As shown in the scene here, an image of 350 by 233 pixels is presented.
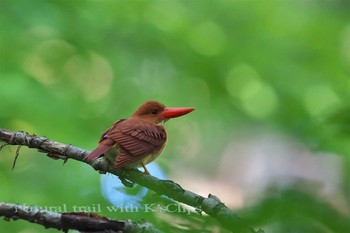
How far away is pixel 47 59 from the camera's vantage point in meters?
4.14

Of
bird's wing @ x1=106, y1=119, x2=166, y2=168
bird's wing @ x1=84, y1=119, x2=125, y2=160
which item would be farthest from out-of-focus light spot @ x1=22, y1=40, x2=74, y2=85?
bird's wing @ x1=84, y1=119, x2=125, y2=160

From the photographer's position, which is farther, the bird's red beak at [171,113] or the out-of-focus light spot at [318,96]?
the out-of-focus light spot at [318,96]

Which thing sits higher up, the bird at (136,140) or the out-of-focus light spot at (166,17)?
the out-of-focus light spot at (166,17)

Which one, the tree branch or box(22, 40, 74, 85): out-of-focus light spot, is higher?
box(22, 40, 74, 85): out-of-focus light spot

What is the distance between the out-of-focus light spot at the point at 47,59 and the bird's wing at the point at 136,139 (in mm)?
2456

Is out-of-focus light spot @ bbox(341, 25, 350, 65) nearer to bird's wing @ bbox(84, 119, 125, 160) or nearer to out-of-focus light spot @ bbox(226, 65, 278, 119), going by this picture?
out-of-focus light spot @ bbox(226, 65, 278, 119)

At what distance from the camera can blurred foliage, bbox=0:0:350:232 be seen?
3.55 m

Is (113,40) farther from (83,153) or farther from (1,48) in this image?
(83,153)

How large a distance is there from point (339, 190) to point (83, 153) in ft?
1.88

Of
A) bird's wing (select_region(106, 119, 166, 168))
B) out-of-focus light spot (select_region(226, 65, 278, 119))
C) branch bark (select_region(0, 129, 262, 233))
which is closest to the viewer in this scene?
branch bark (select_region(0, 129, 262, 233))

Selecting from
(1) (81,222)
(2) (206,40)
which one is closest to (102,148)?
(1) (81,222)

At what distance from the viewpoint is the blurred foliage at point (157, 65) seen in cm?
355

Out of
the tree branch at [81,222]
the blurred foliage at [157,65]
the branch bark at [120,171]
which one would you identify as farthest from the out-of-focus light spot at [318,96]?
the tree branch at [81,222]

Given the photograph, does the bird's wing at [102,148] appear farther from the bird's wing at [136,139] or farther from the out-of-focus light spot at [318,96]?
A: the out-of-focus light spot at [318,96]
